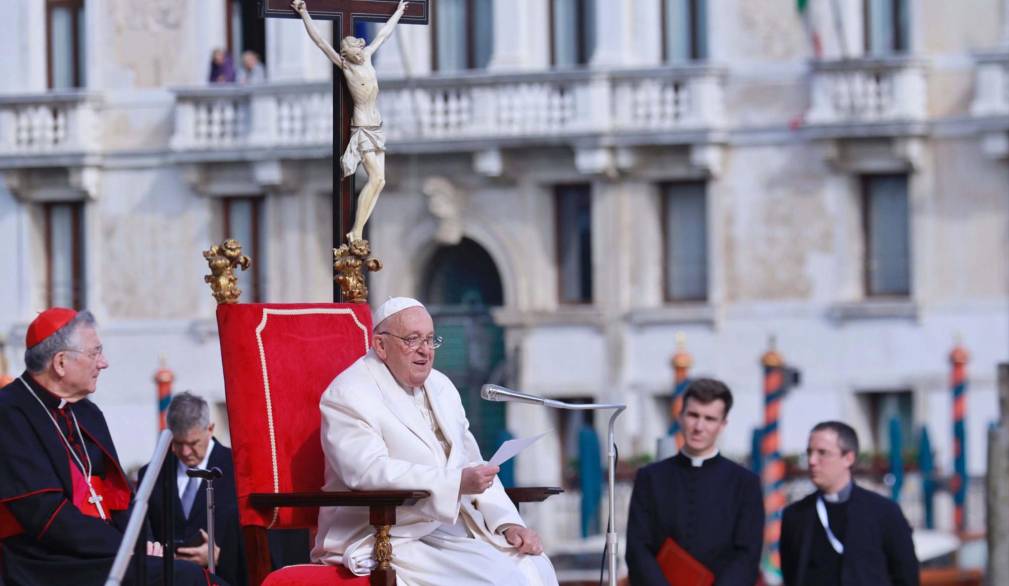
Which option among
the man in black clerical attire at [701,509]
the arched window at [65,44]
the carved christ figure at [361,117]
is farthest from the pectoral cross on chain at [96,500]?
the arched window at [65,44]

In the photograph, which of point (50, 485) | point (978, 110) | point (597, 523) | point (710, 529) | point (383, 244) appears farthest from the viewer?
point (383, 244)

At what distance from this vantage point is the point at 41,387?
8.23 metres

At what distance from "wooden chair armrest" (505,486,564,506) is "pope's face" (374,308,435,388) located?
22.0 inches

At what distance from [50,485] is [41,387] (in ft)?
1.21

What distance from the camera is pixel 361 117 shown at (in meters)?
9.33

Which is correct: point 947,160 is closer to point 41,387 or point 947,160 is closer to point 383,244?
point 383,244

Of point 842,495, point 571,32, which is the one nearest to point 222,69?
point 571,32

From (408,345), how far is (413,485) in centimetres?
54

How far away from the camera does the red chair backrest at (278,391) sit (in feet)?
27.3

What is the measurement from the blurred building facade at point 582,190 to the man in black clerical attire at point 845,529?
14.9m

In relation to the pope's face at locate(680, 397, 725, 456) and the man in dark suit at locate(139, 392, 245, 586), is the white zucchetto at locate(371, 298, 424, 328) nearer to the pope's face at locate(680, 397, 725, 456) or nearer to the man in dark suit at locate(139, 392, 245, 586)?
the pope's face at locate(680, 397, 725, 456)

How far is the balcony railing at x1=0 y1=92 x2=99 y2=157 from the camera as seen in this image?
27.6m

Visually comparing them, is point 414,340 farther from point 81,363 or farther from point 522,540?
point 81,363

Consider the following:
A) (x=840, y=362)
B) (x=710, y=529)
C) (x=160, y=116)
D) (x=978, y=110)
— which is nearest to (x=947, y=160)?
(x=978, y=110)
